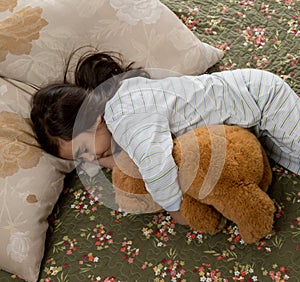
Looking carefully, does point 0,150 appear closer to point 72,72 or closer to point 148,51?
point 72,72

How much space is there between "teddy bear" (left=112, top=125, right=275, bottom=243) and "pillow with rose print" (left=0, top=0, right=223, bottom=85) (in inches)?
16.5

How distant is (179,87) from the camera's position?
4.67 feet

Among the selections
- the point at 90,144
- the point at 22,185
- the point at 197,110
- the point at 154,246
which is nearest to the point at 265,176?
the point at 197,110

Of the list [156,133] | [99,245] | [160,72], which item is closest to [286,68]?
[160,72]

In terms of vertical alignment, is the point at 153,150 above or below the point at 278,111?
below

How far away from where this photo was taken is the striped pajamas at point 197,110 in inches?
51.6

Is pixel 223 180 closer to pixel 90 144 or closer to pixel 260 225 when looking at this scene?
pixel 260 225

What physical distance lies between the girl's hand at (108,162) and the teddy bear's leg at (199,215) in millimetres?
280

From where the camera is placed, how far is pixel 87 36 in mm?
1605

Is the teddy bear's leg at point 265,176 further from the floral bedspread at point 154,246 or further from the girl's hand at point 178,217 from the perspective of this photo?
the girl's hand at point 178,217

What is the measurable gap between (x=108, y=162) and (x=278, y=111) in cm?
52

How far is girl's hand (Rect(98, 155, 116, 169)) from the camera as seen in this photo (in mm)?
1475

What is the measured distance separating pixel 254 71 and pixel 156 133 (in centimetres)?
38

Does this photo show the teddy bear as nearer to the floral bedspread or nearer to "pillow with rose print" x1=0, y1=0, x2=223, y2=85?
the floral bedspread
